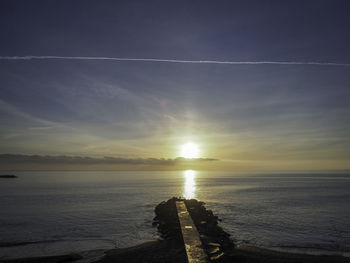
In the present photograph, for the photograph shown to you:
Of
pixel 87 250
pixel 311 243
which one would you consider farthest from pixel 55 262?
pixel 311 243

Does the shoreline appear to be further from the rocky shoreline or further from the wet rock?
the wet rock

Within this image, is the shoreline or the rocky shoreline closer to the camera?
the rocky shoreline

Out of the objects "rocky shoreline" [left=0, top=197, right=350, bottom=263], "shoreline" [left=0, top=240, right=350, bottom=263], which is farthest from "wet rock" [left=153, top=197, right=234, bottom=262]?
"shoreline" [left=0, top=240, right=350, bottom=263]

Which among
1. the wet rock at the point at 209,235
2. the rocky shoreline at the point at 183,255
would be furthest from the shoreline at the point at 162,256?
the wet rock at the point at 209,235

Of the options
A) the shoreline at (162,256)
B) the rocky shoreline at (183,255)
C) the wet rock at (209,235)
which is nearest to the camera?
the rocky shoreline at (183,255)

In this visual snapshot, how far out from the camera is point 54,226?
23812 millimetres

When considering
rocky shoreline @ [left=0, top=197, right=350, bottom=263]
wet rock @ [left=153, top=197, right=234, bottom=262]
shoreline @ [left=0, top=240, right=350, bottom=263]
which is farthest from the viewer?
shoreline @ [left=0, top=240, right=350, bottom=263]

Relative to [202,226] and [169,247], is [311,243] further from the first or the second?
[169,247]

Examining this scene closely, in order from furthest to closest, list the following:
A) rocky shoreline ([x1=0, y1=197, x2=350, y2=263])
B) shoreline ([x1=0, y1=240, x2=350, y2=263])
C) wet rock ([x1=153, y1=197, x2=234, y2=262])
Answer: shoreline ([x1=0, y1=240, x2=350, y2=263]) < wet rock ([x1=153, y1=197, x2=234, y2=262]) < rocky shoreline ([x1=0, y1=197, x2=350, y2=263])

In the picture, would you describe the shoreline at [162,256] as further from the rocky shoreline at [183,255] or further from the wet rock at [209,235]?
the wet rock at [209,235]

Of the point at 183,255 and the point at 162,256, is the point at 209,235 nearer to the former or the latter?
the point at 183,255

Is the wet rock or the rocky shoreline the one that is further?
the wet rock

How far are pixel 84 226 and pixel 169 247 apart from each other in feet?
40.9

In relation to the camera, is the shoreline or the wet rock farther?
the shoreline
